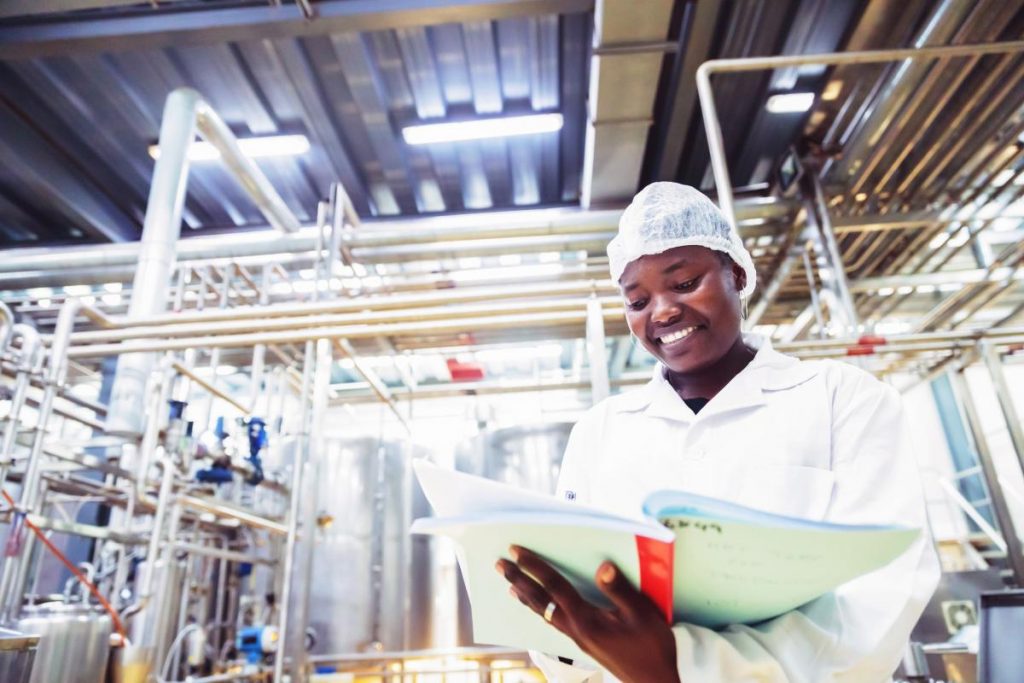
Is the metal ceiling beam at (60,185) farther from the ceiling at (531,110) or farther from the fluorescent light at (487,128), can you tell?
the fluorescent light at (487,128)

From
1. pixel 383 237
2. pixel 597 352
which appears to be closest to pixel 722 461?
pixel 597 352

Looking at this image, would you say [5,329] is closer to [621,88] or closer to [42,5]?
[42,5]

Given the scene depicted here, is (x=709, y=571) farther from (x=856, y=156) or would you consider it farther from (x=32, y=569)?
(x=32, y=569)

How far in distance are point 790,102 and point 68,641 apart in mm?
4072

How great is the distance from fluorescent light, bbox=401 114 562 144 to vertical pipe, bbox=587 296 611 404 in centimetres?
214

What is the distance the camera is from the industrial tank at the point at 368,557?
4.14 meters

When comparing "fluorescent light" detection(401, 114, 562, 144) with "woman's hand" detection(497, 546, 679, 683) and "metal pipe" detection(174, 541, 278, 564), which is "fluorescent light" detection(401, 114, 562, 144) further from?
"woman's hand" detection(497, 546, 679, 683)

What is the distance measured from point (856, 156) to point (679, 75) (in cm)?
104

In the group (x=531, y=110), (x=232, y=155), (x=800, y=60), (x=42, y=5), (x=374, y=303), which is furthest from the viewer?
(x=531, y=110)

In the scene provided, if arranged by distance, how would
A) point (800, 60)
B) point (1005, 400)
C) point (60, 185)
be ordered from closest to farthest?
point (800, 60), point (1005, 400), point (60, 185)

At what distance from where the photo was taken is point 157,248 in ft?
9.36

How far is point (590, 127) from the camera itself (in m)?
3.30

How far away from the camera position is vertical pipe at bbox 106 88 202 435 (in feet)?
8.70

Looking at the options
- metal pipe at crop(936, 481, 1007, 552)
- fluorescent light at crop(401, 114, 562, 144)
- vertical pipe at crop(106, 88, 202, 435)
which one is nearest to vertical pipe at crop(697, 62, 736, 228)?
fluorescent light at crop(401, 114, 562, 144)
